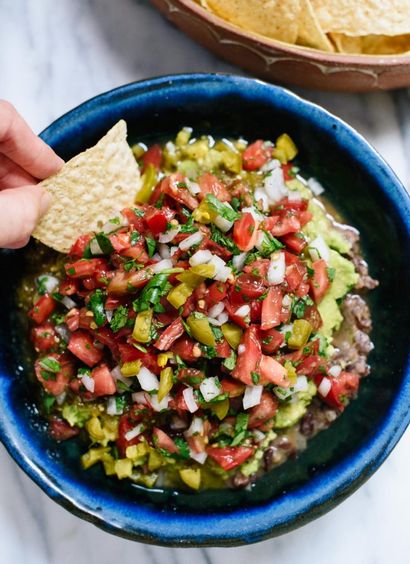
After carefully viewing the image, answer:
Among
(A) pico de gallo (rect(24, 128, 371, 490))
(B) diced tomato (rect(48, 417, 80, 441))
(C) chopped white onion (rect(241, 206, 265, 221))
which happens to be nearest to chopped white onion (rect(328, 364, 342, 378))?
(A) pico de gallo (rect(24, 128, 371, 490))

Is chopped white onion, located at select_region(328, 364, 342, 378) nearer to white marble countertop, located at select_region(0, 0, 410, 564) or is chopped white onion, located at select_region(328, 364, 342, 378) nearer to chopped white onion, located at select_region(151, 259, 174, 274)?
white marble countertop, located at select_region(0, 0, 410, 564)

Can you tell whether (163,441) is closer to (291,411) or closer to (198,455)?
(198,455)

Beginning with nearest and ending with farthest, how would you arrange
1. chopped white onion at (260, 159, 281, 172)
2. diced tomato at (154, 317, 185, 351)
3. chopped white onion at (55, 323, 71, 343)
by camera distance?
diced tomato at (154, 317, 185, 351) → chopped white onion at (55, 323, 71, 343) → chopped white onion at (260, 159, 281, 172)

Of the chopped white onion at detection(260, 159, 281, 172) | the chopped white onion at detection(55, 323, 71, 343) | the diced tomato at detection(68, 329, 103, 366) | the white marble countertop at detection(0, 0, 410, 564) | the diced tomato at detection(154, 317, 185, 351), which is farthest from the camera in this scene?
the white marble countertop at detection(0, 0, 410, 564)

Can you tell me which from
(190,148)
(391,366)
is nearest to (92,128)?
(190,148)

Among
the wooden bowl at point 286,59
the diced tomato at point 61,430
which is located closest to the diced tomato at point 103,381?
the diced tomato at point 61,430

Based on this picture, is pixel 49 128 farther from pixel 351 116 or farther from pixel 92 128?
pixel 351 116

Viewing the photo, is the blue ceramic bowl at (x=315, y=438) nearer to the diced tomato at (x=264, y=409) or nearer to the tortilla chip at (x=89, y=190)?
the tortilla chip at (x=89, y=190)
